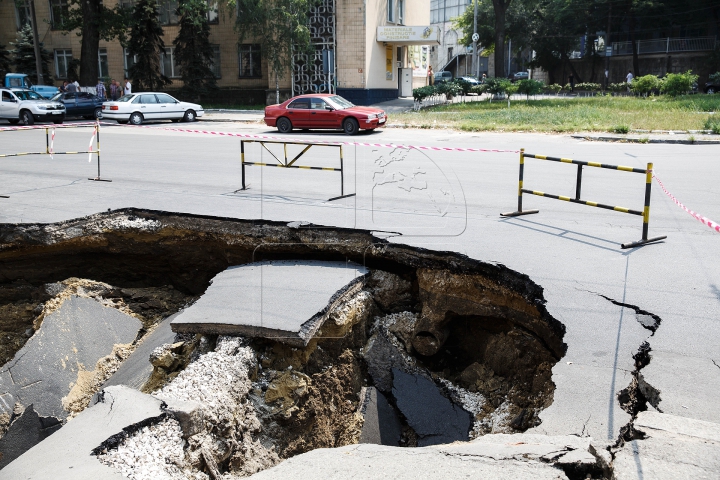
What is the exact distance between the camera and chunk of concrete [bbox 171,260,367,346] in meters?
5.57

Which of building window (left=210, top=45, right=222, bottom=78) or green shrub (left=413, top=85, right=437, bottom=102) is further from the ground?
building window (left=210, top=45, right=222, bottom=78)

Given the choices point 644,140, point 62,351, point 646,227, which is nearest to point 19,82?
point 644,140

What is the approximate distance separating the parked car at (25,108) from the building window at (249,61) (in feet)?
42.3

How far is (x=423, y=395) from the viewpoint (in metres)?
6.27

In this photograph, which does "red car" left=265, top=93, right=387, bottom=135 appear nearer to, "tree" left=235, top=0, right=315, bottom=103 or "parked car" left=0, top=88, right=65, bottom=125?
"tree" left=235, top=0, right=315, bottom=103

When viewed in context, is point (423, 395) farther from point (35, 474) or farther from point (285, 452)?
point (35, 474)

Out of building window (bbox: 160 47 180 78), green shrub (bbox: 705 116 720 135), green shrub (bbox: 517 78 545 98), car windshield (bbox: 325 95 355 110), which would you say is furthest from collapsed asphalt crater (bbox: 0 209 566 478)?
building window (bbox: 160 47 180 78)

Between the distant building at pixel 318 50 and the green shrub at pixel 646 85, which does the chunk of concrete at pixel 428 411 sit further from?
the green shrub at pixel 646 85

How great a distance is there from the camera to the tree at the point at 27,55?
4247 cm

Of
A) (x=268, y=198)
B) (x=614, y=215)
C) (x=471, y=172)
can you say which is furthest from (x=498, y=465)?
(x=471, y=172)

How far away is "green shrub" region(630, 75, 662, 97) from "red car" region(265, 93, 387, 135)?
795 inches

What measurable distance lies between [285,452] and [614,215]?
6.34 meters

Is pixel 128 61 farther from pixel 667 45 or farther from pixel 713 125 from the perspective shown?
pixel 667 45

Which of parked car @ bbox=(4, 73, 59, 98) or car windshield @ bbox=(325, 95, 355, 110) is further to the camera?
parked car @ bbox=(4, 73, 59, 98)
